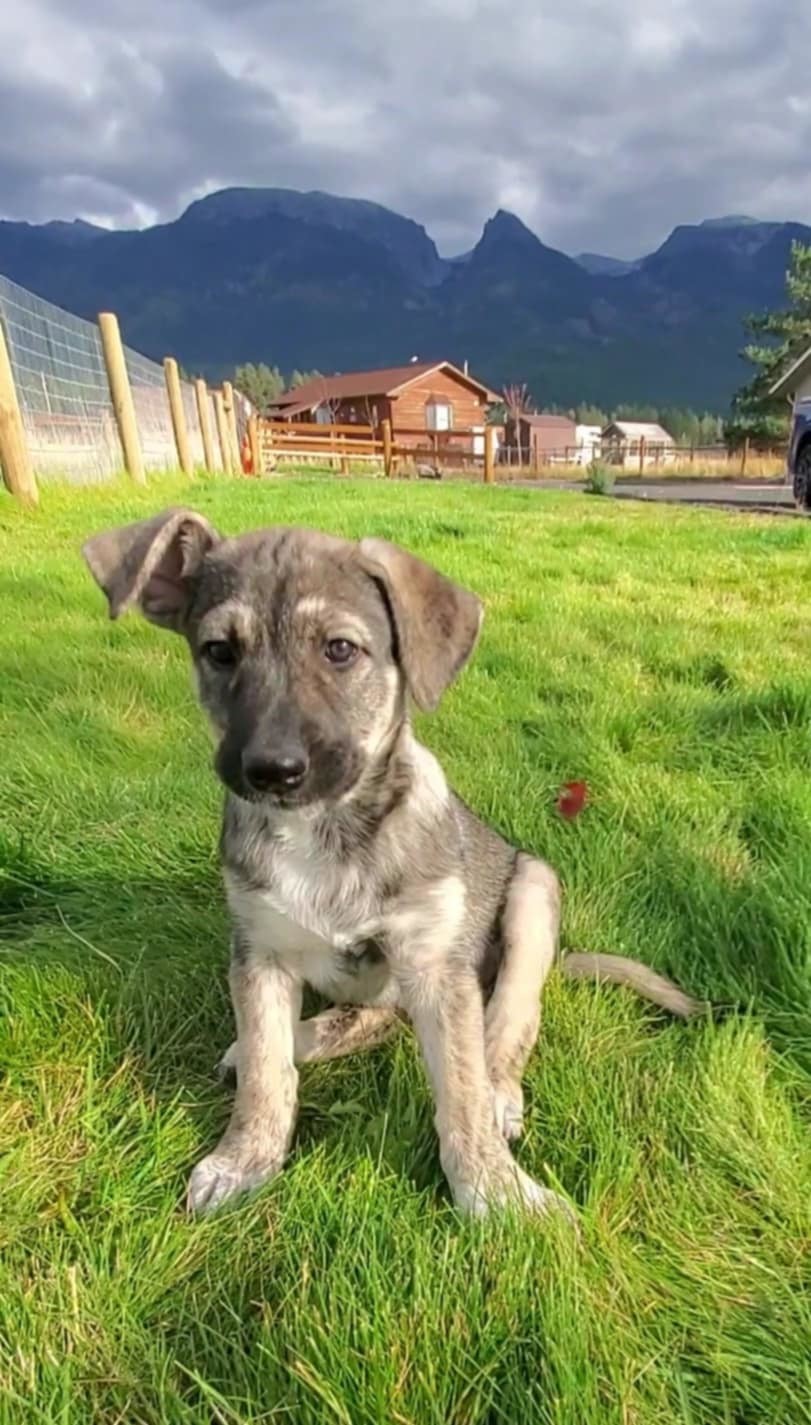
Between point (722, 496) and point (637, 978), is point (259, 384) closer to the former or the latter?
point (722, 496)

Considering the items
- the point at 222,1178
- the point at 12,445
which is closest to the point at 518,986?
the point at 222,1178

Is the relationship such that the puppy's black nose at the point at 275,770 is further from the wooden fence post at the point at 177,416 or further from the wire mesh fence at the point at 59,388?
the wooden fence post at the point at 177,416

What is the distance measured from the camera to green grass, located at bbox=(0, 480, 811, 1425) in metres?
1.40

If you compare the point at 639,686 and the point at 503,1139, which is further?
the point at 639,686

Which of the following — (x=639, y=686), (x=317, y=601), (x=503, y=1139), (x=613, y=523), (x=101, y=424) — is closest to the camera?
(x=503, y=1139)

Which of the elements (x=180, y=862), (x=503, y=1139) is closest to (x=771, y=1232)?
(x=503, y=1139)

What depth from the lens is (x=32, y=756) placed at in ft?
12.2

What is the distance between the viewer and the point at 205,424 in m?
24.0

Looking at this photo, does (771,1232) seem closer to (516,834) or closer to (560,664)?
(516,834)

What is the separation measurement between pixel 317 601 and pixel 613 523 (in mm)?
10489

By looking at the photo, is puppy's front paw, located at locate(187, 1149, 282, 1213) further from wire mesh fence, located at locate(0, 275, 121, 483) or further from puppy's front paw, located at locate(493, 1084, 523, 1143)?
wire mesh fence, located at locate(0, 275, 121, 483)

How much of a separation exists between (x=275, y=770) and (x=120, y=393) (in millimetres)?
13285

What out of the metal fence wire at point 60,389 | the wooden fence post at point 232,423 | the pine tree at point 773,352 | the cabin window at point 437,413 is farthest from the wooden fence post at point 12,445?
the cabin window at point 437,413

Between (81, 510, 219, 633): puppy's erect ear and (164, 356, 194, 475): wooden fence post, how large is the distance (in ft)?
58.7
